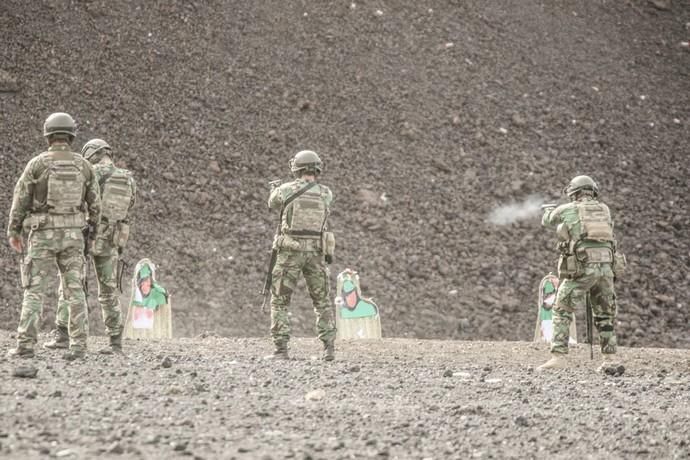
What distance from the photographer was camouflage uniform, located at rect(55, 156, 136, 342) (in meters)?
10.6

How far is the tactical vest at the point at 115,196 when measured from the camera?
10.7 meters

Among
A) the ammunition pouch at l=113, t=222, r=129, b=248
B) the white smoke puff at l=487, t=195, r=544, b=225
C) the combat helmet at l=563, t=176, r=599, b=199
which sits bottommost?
the ammunition pouch at l=113, t=222, r=129, b=248

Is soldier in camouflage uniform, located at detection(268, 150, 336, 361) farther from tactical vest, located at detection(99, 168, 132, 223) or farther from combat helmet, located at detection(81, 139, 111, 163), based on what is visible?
combat helmet, located at detection(81, 139, 111, 163)

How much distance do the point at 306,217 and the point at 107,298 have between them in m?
2.28

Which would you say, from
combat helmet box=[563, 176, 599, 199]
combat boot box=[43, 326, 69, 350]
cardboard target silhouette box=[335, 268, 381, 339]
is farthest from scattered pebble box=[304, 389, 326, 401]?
cardboard target silhouette box=[335, 268, 381, 339]

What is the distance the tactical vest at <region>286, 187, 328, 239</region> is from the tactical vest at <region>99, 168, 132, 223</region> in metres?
1.78

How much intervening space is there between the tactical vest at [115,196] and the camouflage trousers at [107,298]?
1.30 ft

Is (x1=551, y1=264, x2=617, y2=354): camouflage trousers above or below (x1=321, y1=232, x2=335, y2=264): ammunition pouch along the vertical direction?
below

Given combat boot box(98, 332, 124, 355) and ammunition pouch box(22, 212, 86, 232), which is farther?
combat boot box(98, 332, 124, 355)

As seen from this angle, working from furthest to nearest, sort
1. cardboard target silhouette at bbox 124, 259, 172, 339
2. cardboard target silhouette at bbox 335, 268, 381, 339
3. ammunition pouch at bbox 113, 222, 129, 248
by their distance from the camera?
cardboard target silhouette at bbox 335, 268, 381, 339 → cardboard target silhouette at bbox 124, 259, 172, 339 → ammunition pouch at bbox 113, 222, 129, 248

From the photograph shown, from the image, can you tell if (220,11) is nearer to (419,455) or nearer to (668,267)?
(668,267)

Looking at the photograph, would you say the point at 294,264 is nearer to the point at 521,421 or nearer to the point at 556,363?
the point at 556,363

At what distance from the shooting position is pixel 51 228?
952 centimetres

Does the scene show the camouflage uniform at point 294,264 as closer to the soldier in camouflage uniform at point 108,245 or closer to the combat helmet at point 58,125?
the soldier in camouflage uniform at point 108,245
